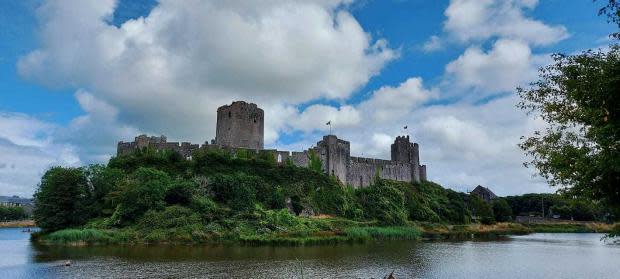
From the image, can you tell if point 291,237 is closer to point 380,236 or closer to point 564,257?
point 380,236

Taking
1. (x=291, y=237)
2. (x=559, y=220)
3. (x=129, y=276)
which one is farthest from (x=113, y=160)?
(x=559, y=220)

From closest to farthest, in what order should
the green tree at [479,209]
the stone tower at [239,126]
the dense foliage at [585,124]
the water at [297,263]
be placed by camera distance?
the dense foliage at [585,124] → the water at [297,263] → the stone tower at [239,126] → the green tree at [479,209]

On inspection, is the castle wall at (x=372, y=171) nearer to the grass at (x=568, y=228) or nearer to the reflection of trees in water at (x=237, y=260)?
the grass at (x=568, y=228)

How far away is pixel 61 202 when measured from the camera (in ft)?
123

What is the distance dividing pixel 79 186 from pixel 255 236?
16.1 metres

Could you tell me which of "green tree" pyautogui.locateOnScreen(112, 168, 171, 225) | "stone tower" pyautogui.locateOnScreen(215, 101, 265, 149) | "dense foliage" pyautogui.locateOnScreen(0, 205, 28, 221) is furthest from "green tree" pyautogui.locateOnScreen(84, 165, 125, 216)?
"dense foliage" pyautogui.locateOnScreen(0, 205, 28, 221)

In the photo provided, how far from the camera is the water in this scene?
19.7 meters

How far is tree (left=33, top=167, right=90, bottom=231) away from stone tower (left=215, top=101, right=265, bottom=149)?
1683 centimetres

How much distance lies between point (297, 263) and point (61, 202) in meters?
24.2

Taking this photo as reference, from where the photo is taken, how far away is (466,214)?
59.7m

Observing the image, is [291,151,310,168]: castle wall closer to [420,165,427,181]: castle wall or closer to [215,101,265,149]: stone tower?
[215,101,265,149]: stone tower

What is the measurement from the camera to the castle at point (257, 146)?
48594mm

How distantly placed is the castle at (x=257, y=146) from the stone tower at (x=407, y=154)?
180 inches

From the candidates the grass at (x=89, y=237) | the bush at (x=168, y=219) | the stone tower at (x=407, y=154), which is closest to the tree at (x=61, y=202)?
the grass at (x=89, y=237)
